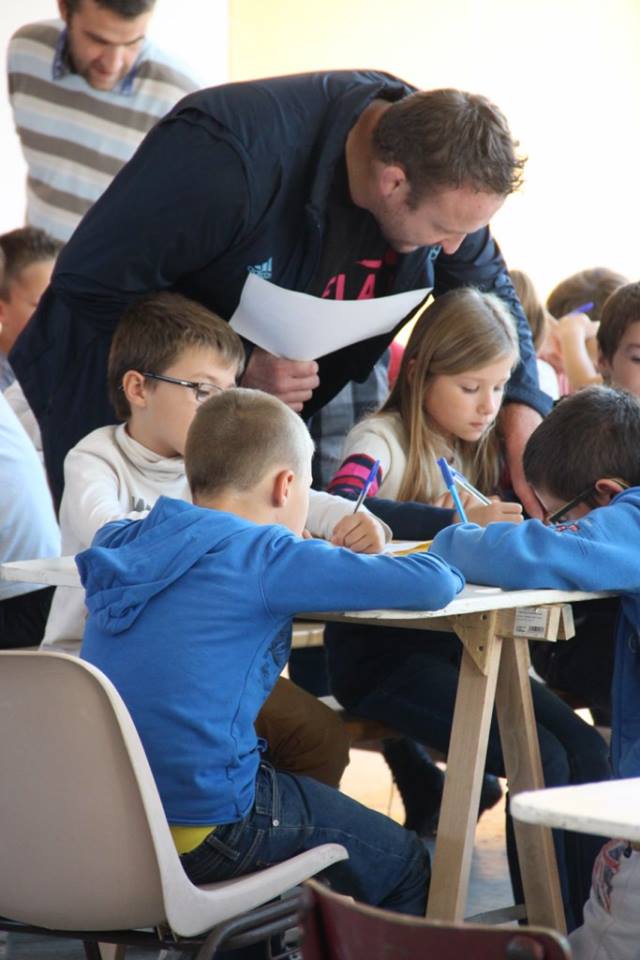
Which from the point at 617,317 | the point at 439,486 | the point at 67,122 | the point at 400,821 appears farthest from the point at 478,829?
the point at 67,122

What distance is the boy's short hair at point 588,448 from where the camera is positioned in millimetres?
1948

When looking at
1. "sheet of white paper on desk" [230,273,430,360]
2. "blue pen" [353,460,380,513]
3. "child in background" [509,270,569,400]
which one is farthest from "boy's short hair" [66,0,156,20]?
"blue pen" [353,460,380,513]

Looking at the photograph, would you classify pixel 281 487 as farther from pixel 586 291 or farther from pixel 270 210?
pixel 586 291

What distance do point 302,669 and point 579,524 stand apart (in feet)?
4.44

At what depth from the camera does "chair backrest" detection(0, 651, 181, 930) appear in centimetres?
132

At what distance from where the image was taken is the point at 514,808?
0.92m

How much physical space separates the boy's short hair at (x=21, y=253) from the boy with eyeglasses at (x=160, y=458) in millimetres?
1377

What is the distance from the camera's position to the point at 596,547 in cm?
173

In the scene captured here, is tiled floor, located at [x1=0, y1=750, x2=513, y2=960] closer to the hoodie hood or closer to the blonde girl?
the hoodie hood

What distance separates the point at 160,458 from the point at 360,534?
0.50 metres

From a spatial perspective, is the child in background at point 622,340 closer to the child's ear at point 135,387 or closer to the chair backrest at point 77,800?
the child's ear at point 135,387

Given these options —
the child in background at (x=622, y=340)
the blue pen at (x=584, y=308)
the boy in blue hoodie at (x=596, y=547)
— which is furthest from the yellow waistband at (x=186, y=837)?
the blue pen at (x=584, y=308)

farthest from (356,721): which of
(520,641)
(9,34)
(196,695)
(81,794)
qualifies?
(9,34)

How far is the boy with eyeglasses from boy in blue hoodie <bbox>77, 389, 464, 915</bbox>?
0.47 m
